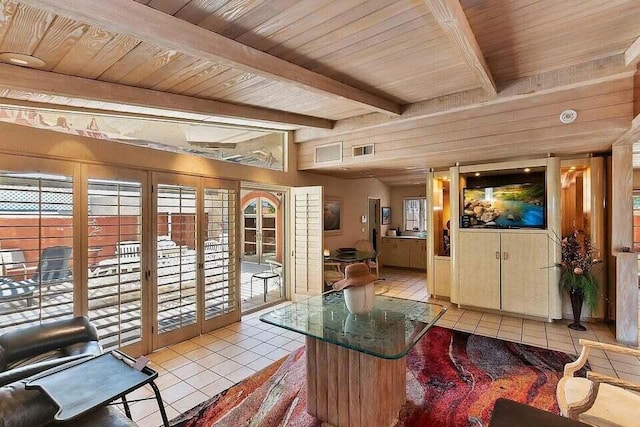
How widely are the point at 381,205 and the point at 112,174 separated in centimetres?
641

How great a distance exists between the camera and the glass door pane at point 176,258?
3.51m

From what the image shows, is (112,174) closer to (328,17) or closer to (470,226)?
(328,17)

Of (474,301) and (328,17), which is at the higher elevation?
(328,17)

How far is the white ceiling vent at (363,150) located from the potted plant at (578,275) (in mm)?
2843

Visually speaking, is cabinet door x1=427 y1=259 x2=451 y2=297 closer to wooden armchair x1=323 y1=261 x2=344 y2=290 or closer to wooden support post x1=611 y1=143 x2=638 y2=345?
wooden armchair x1=323 y1=261 x2=344 y2=290

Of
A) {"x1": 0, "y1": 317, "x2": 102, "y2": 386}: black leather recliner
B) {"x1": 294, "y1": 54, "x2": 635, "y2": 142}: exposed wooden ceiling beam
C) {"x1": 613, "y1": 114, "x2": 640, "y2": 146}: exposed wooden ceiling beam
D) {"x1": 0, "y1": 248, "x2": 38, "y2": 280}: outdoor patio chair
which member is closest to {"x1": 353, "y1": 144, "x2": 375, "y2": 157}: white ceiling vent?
{"x1": 294, "y1": 54, "x2": 635, "y2": 142}: exposed wooden ceiling beam

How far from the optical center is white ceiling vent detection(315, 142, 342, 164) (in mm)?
4907

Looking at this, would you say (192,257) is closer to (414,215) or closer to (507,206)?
(507,206)

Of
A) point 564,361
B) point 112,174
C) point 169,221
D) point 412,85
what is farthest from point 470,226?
point 112,174

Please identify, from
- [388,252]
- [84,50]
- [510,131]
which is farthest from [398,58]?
[388,252]

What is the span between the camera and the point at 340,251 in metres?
6.27

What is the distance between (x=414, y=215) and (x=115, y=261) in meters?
7.41

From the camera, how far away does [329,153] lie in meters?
5.03

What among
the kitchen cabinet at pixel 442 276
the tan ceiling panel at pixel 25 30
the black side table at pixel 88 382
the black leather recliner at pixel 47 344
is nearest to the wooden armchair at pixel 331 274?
the kitchen cabinet at pixel 442 276
